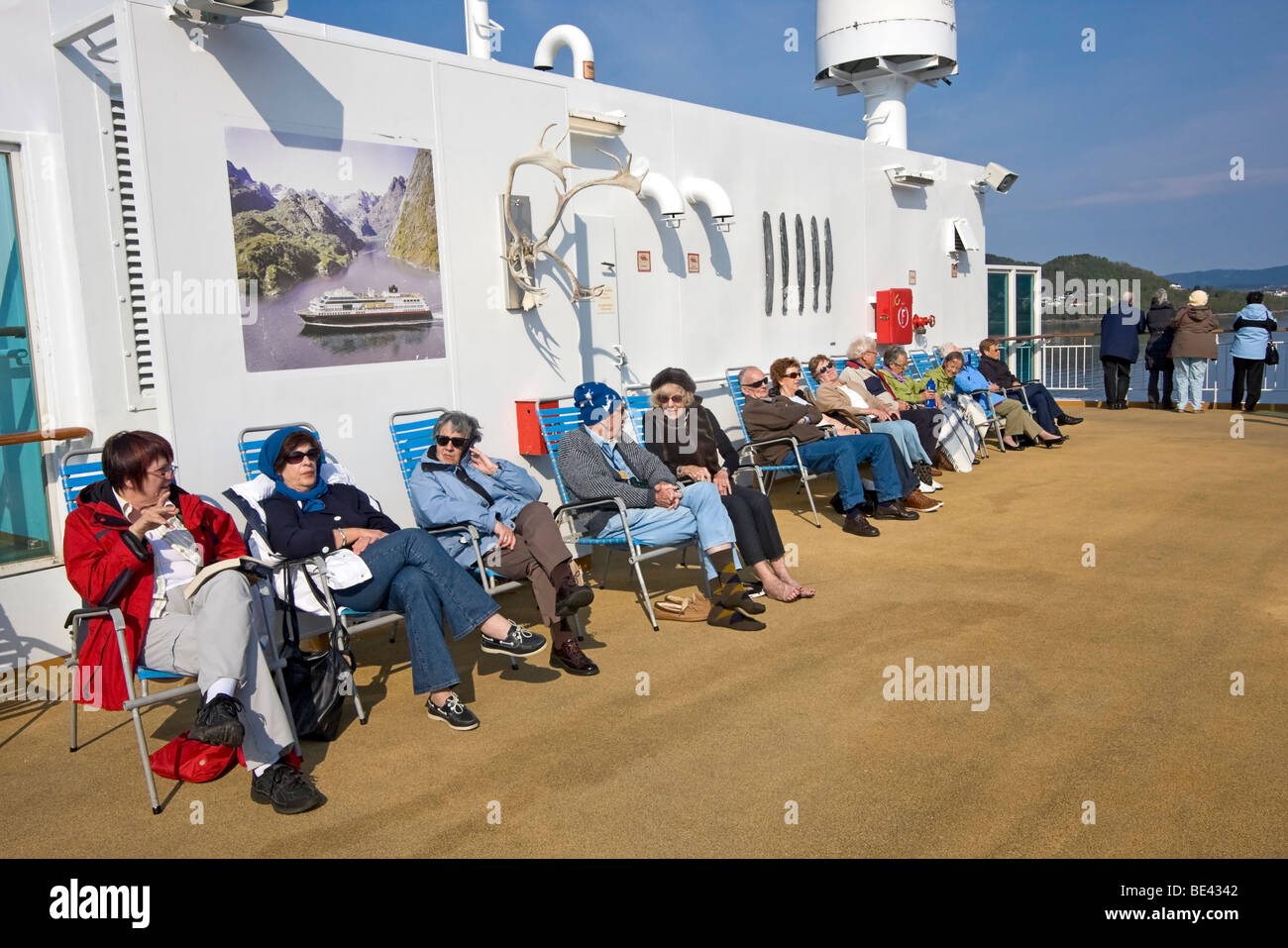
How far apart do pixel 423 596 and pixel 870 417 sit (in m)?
4.69

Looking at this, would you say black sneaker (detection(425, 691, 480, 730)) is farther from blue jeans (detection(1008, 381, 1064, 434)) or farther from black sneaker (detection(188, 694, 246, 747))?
blue jeans (detection(1008, 381, 1064, 434))

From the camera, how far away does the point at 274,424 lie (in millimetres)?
4547

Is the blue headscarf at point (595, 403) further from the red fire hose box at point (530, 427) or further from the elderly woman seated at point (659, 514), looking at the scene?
the red fire hose box at point (530, 427)

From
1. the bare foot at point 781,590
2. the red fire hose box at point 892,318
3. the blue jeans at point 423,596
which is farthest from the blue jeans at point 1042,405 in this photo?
the blue jeans at point 423,596

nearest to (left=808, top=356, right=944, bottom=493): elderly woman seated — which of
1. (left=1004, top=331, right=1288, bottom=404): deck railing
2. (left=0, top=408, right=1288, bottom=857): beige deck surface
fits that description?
(left=0, top=408, right=1288, bottom=857): beige deck surface

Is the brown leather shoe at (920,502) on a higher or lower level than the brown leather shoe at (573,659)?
higher

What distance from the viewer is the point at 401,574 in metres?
3.63

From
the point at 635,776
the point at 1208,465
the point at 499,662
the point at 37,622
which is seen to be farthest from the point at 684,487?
the point at 1208,465

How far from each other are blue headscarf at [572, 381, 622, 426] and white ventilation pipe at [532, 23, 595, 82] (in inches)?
110

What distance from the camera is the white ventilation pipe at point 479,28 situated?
6156mm

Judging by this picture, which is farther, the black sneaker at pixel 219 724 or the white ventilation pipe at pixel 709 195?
the white ventilation pipe at pixel 709 195

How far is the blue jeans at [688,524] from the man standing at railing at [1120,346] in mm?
8767

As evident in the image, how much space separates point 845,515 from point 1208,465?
376cm
